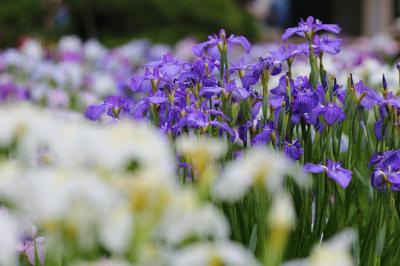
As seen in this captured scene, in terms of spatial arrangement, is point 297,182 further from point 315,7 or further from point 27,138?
point 315,7

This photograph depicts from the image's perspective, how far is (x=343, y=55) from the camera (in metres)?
6.38

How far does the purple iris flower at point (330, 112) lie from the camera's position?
1825mm

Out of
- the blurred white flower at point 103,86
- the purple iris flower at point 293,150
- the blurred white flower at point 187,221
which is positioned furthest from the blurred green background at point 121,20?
the blurred white flower at point 187,221

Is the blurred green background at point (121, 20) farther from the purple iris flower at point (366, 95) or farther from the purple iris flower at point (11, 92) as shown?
the purple iris flower at point (366, 95)

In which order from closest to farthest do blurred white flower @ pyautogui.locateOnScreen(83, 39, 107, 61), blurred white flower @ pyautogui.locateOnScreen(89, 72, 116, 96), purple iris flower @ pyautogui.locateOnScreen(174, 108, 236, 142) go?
purple iris flower @ pyautogui.locateOnScreen(174, 108, 236, 142) → blurred white flower @ pyautogui.locateOnScreen(89, 72, 116, 96) → blurred white flower @ pyautogui.locateOnScreen(83, 39, 107, 61)

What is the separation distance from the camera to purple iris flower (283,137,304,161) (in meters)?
1.83

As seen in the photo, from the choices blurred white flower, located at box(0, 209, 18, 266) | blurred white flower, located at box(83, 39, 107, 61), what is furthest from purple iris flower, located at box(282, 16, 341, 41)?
blurred white flower, located at box(83, 39, 107, 61)

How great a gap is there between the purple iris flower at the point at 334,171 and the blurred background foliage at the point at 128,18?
7742mm

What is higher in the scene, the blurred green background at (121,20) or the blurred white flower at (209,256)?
the blurred green background at (121,20)

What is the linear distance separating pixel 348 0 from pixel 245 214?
17.1 m

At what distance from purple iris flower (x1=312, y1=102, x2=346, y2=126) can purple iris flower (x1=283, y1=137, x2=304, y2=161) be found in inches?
3.7

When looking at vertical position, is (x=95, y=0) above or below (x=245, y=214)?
above

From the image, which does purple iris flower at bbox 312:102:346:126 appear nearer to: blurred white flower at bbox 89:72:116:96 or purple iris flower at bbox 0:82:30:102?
purple iris flower at bbox 0:82:30:102

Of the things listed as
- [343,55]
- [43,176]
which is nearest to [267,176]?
[43,176]
